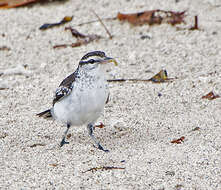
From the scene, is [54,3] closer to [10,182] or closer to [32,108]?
[32,108]

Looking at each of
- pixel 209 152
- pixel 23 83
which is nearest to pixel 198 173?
pixel 209 152

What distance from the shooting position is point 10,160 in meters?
6.07

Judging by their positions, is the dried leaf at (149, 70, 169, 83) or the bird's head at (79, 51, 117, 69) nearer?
the bird's head at (79, 51, 117, 69)

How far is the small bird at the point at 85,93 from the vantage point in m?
6.26

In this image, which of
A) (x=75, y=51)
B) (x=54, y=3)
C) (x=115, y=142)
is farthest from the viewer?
(x=54, y=3)

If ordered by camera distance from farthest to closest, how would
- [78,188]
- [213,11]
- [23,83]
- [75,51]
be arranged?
[213,11], [75,51], [23,83], [78,188]

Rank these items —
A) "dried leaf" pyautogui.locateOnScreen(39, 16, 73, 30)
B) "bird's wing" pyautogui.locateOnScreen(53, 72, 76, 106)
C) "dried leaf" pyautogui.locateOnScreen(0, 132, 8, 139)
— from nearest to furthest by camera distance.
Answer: "bird's wing" pyautogui.locateOnScreen(53, 72, 76, 106)
"dried leaf" pyautogui.locateOnScreen(0, 132, 8, 139)
"dried leaf" pyautogui.locateOnScreen(39, 16, 73, 30)

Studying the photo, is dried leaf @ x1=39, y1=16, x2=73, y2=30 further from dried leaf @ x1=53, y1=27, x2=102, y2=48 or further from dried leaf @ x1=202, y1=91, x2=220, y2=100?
dried leaf @ x1=202, y1=91, x2=220, y2=100

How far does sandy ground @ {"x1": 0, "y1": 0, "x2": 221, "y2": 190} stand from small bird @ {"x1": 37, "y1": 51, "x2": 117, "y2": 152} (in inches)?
15.7

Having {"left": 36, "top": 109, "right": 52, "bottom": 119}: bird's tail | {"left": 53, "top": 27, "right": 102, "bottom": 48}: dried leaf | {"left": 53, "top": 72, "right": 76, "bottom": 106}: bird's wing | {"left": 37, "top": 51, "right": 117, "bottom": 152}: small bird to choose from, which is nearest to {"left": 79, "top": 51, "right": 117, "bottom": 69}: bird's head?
{"left": 37, "top": 51, "right": 117, "bottom": 152}: small bird

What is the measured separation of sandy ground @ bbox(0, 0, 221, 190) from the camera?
18.5 ft

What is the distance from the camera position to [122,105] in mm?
7953

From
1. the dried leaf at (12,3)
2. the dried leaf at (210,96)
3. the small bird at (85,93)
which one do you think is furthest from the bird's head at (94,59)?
the dried leaf at (12,3)

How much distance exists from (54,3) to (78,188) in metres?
7.21
